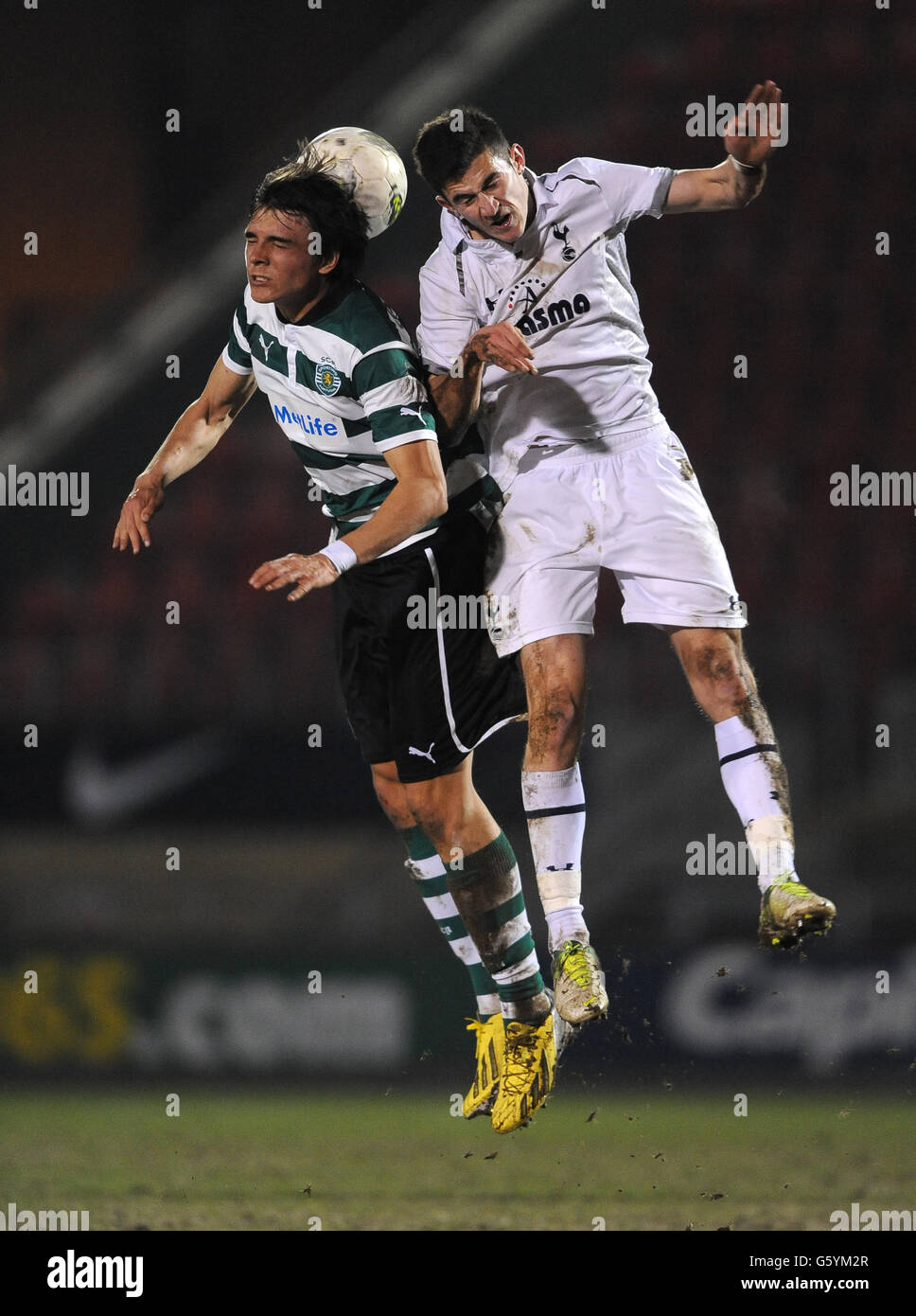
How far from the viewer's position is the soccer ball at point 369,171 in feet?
13.1

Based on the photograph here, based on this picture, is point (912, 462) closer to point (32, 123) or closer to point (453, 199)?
point (453, 199)

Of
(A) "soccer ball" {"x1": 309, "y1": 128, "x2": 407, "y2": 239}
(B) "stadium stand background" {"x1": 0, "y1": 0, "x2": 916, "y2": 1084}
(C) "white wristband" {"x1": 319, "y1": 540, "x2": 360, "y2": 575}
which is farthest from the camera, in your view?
(B) "stadium stand background" {"x1": 0, "y1": 0, "x2": 916, "y2": 1084}

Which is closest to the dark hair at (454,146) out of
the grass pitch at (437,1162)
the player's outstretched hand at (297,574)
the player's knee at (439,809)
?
the player's outstretched hand at (297,574)

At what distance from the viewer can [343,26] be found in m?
8.87

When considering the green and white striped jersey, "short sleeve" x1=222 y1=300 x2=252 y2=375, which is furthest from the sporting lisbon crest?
"short sleeve" x1=222 y1=300 x2=252 y2=375

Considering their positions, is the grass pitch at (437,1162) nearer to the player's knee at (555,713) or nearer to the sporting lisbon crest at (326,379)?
the player's knee at (555,713)

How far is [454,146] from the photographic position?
3770 mm

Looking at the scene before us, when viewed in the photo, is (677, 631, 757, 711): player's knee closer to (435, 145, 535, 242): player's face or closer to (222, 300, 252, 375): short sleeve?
(435, 145, 535, 242): player's face

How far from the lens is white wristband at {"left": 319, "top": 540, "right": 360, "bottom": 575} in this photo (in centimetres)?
352

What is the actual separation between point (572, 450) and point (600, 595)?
7.93ft

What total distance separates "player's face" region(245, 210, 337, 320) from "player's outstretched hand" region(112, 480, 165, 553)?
618mm

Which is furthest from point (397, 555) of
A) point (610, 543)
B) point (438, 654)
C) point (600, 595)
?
point (600, 595)
